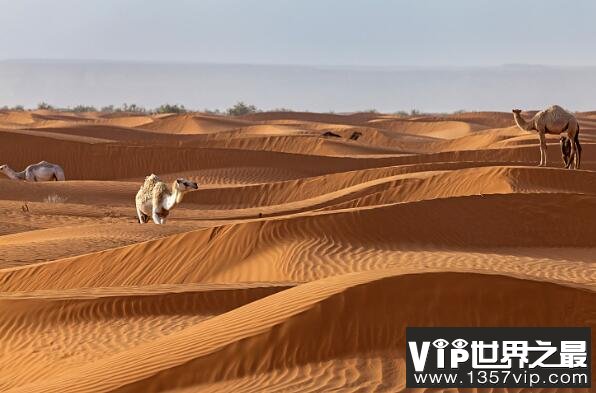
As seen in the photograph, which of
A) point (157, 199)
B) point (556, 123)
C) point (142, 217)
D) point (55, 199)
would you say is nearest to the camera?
point (157, 199)

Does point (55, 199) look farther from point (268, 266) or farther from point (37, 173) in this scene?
point (268, 266)

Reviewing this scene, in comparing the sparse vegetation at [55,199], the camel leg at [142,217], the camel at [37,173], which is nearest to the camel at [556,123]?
Result: the camel leg at [142,217]

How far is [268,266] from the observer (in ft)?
50.4

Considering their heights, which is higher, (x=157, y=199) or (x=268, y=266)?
(x=157, y=199)

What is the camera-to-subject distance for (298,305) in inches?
335

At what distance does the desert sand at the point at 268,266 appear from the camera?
8156 millimetres

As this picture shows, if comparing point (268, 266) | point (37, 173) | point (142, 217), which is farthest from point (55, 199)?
point (268, 266)

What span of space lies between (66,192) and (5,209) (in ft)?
14.8

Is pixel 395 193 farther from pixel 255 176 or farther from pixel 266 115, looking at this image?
pixel 266 115

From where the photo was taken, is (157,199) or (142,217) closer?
(157,199)

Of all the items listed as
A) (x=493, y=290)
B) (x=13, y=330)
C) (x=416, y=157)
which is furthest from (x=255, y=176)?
(x=493, y=290)

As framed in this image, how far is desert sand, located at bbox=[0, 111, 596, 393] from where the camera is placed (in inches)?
321

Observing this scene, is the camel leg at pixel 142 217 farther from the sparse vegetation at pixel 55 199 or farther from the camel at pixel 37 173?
the camel at pixel 37 173

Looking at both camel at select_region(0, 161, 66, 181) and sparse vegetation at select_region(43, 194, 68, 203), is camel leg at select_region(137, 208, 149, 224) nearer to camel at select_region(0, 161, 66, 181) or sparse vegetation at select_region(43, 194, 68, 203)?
sparse vegetation at select_region(43, 194, 68, 203)
